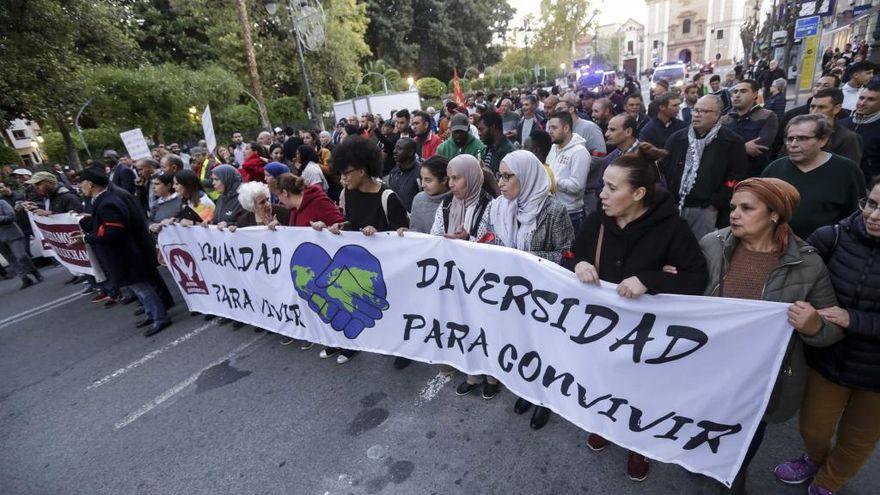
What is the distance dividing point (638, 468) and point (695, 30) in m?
86.7

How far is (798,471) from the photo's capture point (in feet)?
7.23

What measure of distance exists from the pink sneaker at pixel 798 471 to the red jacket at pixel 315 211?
A: 3.40 m

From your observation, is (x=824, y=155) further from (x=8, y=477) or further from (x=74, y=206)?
(x=74, y=206)

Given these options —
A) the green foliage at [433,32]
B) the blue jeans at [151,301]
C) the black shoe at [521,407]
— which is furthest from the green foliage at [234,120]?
the black shoe at [521,407]

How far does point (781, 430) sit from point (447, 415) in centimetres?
208

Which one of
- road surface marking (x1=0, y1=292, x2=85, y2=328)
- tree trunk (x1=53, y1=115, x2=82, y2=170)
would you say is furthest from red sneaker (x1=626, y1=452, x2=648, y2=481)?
tree trunk (x1=53, y1=115, x2=82, y2=170)

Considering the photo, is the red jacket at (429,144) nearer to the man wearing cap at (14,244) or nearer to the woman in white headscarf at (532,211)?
the woman in white headscarf at (532,211)

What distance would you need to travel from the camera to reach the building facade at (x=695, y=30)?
66.1m

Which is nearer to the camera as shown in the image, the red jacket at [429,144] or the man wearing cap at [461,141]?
the man wearing cap at [461,141]

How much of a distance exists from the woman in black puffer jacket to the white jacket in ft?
6.93

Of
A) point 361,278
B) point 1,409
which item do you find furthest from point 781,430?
point 1,409

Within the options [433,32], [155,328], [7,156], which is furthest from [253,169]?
[433,32]

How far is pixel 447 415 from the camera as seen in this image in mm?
3051

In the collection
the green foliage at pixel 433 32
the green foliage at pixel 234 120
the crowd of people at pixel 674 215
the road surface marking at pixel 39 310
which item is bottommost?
the road surface marking at pixel 39 310
